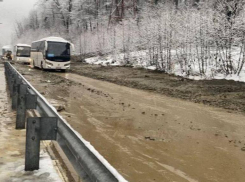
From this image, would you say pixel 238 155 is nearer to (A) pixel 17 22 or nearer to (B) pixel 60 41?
(B) pixel 60 41

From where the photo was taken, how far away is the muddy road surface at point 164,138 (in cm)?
504

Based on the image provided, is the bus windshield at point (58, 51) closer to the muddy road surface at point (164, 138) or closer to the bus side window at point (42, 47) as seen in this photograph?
the bus side window at point (42, 47)

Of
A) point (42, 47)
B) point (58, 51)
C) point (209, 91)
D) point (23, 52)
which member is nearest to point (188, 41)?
point (209, 91)

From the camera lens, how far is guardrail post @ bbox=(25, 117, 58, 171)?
A: 3.68 m

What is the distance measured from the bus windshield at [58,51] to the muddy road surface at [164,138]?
63.4 ft

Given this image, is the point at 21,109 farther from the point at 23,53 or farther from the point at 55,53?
the point at 23,53

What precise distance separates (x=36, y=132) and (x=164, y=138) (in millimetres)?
3975

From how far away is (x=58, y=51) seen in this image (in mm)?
30609

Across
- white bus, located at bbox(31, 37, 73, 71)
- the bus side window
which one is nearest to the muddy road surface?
white bus, located at bbox(31, 37, 73, 71)

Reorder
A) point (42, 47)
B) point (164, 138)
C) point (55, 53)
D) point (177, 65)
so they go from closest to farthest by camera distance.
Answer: point (164, 138) → point (177, 65) → point (55, 53) → point (42, 47)

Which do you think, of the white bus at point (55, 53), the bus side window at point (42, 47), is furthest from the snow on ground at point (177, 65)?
the bus side window at point (42, 47)

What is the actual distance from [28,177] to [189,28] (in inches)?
920

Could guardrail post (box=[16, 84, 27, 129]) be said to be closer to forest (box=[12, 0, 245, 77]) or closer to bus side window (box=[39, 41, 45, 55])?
forest (box=[12, 0, 245, 77])

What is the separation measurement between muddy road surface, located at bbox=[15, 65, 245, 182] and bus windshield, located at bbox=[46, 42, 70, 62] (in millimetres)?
19325
